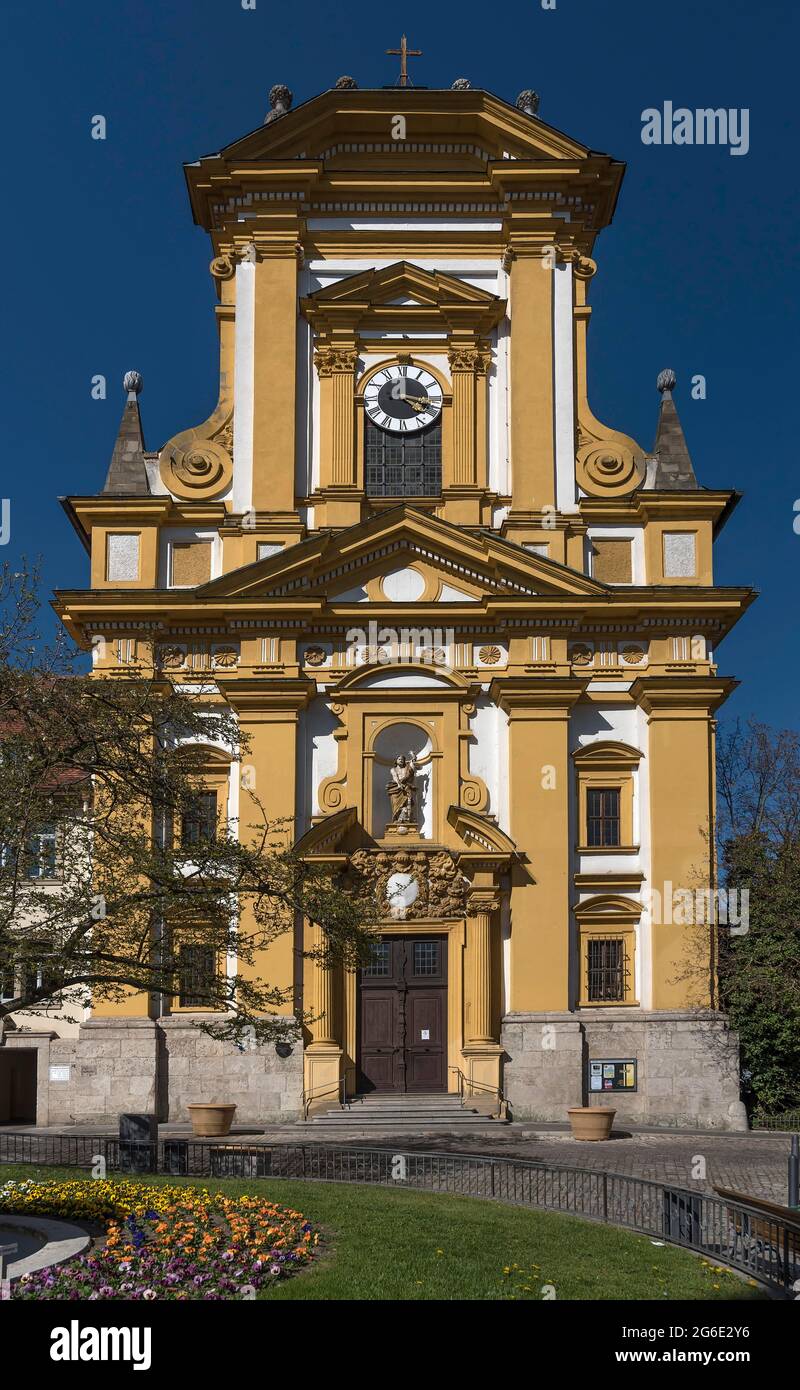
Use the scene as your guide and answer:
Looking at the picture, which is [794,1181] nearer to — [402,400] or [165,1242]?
[165,1242]

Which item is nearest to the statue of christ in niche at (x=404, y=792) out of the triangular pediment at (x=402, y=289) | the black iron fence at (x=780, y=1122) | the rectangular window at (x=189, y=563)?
the rectangular window at (x=189, y=563)

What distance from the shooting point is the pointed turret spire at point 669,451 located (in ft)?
116

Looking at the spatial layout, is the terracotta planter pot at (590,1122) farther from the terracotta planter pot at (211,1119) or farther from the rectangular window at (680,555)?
the rectangular window at (680,555)

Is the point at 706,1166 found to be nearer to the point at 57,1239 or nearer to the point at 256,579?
the point at 57,1239

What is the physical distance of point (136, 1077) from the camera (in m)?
31.6

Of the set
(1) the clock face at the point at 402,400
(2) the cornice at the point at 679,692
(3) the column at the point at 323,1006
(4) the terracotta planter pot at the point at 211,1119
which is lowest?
(4) the terracotta planter pot at the point at 211,1119

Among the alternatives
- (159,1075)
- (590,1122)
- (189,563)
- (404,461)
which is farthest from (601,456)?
(159,1075)

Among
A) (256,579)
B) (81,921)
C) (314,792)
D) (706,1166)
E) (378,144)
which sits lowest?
(706,1166)

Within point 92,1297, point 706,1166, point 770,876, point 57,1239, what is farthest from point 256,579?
point 92,1297

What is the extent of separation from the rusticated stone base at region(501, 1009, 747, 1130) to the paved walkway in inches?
28.4

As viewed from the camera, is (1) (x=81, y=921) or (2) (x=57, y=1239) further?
(1) (x=81, y=921)

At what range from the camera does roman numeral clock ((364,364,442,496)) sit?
35.7 m

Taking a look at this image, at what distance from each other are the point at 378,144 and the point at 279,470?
27.8 ft

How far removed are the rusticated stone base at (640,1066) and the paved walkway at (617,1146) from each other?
72cm
